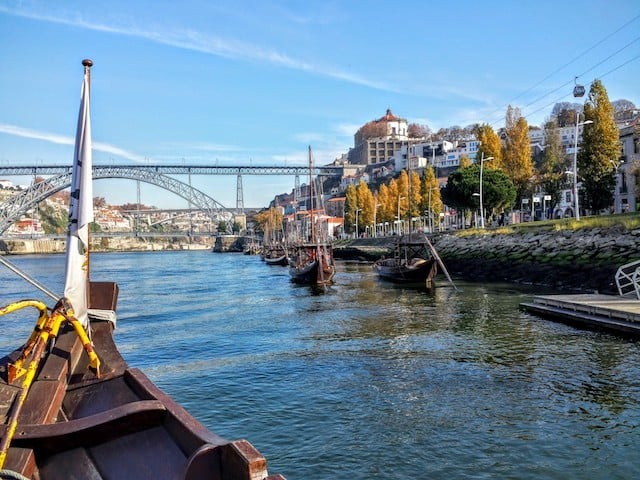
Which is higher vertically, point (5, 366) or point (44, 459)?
point (5, 366)

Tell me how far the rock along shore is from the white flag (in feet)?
87.8

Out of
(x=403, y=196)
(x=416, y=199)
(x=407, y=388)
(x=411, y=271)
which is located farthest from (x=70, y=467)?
(x=403, y=196)

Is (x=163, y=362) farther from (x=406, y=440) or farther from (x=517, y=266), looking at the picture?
(x=517, y=266)

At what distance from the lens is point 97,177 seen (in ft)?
454

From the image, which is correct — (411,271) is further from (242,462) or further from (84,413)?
(242,462)

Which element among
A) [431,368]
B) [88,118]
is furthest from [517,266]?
[88,118]

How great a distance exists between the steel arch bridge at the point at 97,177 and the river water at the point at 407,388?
7872cm

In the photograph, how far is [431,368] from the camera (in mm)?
14703

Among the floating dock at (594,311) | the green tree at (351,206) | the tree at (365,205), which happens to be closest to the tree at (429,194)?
the tree at (365,205)

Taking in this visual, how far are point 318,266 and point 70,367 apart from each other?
35175mm

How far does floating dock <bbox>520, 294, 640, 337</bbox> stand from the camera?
17.7 m

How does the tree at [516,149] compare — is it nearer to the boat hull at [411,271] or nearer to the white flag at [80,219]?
the boat hull at [411,271]

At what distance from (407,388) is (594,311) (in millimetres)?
10219

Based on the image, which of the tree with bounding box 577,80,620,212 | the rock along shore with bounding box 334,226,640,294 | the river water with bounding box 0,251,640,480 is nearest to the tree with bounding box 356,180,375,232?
the rock along shore with bounding box 334,226,640,294
